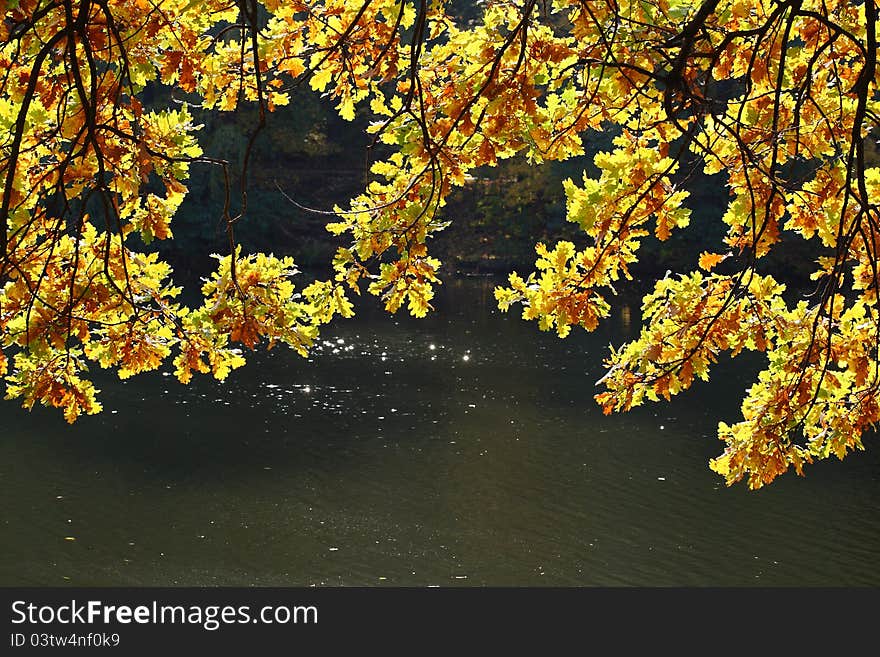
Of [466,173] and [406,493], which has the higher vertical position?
[466,173]

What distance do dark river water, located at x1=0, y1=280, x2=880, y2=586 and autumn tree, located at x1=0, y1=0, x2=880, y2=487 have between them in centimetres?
387

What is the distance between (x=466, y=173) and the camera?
3.49m

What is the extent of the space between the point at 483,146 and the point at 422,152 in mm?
189

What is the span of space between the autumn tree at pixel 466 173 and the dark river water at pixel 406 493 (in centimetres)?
387

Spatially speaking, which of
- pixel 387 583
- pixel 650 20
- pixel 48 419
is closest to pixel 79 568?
pixel 387 583

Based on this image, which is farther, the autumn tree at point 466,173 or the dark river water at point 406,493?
the dark river water at point 406,493

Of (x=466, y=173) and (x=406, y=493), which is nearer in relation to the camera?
(x=466, y=173)

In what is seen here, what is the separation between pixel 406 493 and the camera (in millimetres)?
8984

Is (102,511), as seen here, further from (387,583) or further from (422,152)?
(422,152)

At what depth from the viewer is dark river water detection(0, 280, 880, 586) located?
24.7ft

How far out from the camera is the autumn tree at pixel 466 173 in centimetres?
313

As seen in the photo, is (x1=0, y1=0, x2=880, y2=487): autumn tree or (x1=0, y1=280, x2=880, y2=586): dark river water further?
(x1=0, y1=280, x2=880, y2=586): dark river water

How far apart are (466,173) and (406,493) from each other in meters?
5.78

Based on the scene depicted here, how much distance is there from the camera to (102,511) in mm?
8469
